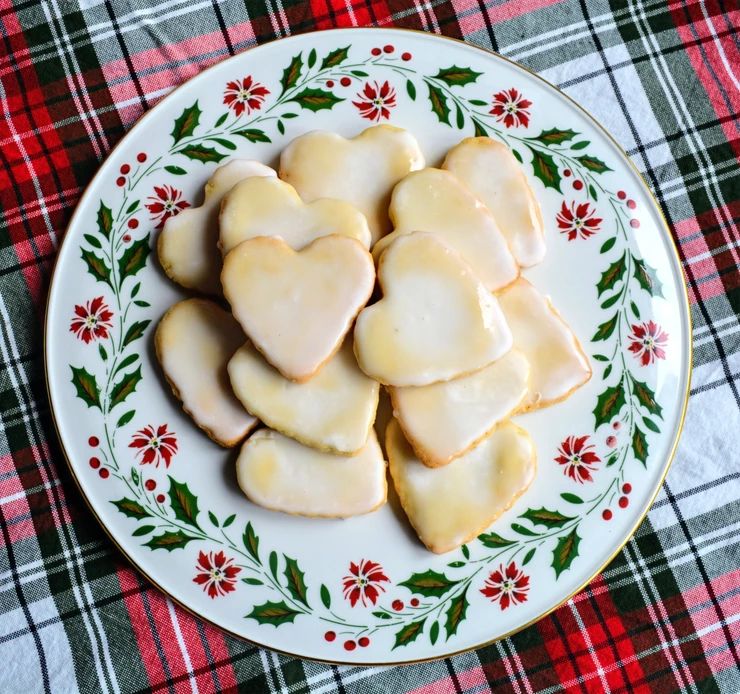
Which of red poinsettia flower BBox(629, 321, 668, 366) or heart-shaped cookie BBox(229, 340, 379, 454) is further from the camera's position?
red poinsettia flower BBox(629, 321, 668, 366)

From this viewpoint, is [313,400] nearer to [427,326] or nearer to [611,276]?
[427,326]

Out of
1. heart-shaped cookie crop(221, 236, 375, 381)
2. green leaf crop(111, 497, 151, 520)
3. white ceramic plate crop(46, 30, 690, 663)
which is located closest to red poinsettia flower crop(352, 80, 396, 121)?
white ceramic plate crop(46, 30, 690, 663)

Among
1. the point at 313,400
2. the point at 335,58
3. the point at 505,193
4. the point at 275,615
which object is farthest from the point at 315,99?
the point at 275,615

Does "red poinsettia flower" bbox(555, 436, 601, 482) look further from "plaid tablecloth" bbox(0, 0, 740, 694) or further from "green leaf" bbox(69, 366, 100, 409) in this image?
"green leaf" bbox(69, 366, 100, 409)

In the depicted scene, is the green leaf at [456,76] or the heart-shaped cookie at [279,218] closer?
the heart-shaped cookie at [279,218]

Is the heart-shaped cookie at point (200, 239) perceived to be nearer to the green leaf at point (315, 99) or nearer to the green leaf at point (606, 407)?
the green leaf at point (315, 99)

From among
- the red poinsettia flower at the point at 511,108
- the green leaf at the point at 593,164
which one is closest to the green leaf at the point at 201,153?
the red poinsettia flower at the point at 511,108
